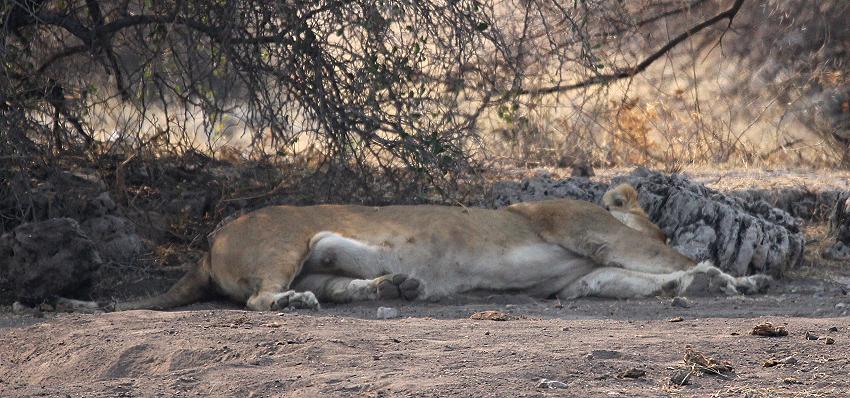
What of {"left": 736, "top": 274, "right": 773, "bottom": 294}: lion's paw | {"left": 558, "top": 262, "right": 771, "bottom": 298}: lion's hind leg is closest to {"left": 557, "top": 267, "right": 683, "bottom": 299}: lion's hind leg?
{"left": 558, "top": 262, "right": 771, "bottom": 298}: lion's hind leg

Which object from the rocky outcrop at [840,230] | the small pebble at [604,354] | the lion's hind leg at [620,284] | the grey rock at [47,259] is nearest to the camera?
the small pebble at [604,354]

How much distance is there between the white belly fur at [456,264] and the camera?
7.03 meters

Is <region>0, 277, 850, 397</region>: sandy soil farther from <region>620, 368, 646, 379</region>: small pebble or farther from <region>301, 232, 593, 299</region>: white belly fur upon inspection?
<region>301, 232, 593, 299</region>: white belly fur

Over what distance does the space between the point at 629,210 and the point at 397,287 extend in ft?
5.85

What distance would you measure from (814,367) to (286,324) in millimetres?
2173

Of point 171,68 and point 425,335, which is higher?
point 171,68

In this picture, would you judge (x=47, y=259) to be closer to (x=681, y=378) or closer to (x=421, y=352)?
(x=421, y=352)

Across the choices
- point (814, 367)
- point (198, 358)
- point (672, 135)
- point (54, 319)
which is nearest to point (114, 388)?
point (198, 358)

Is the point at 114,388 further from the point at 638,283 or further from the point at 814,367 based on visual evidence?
the point at 638,283

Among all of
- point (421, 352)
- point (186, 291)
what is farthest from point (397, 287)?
point (421, 352)

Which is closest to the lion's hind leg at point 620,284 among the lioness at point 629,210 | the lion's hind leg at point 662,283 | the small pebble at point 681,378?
the lion's hind leg at point 662,283

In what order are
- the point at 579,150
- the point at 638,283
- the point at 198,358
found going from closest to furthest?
the point at 198,358 < the point at 638,283 < the point at 579,150

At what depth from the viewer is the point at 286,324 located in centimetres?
539

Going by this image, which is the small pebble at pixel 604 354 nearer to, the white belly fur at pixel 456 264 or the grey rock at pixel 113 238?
the white belly fur at pixel 456 264
